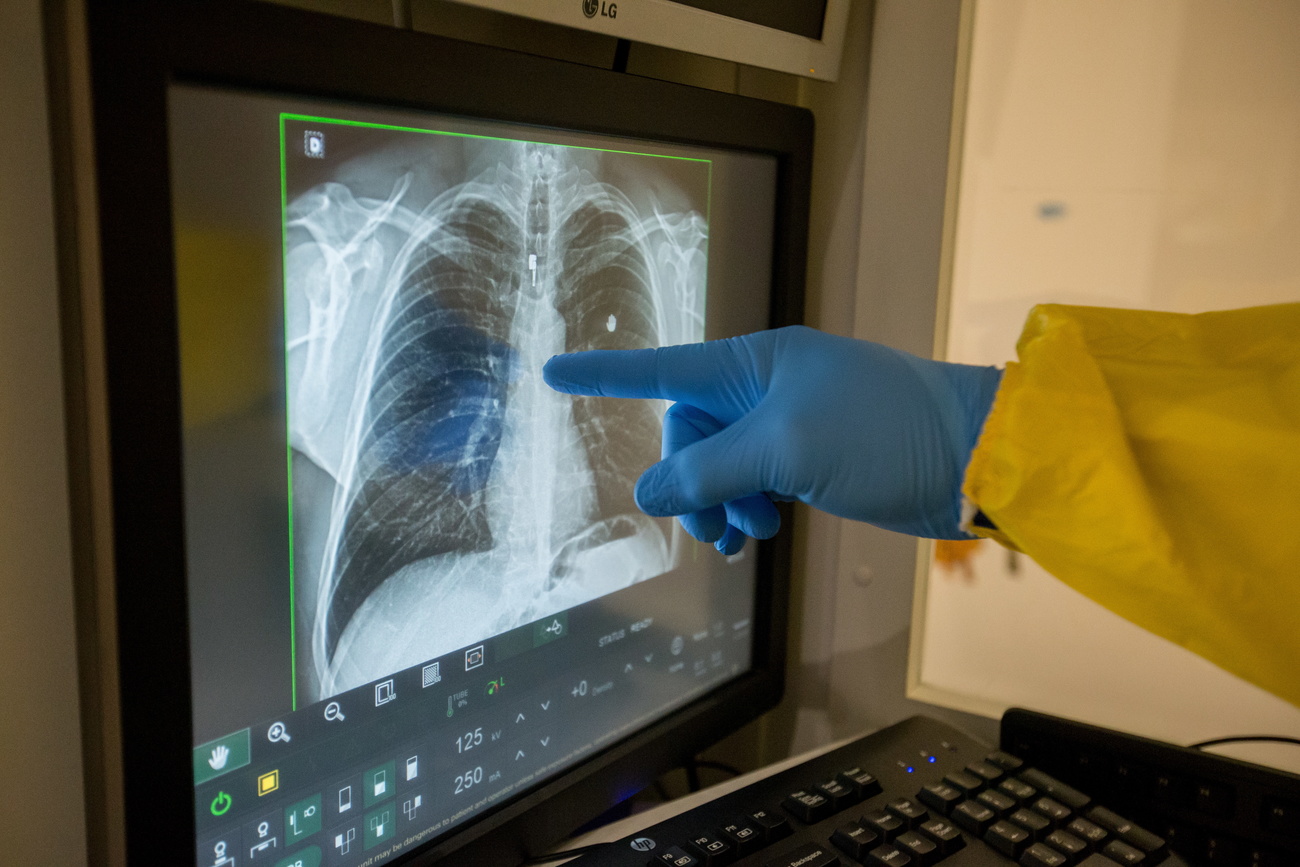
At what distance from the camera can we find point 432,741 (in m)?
0.59

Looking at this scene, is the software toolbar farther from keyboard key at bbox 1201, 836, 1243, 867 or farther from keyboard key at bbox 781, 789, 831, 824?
keyboard key at bbox 1201, 836, 1243, 867

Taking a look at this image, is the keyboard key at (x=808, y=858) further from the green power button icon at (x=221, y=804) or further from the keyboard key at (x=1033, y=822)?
the green power button icon at (x=221, y=804)

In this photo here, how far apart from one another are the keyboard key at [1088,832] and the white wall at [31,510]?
0.63 metres

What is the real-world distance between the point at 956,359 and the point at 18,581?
2.47ft

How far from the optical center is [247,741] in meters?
0.49

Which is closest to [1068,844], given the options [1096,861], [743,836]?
[1096,861]

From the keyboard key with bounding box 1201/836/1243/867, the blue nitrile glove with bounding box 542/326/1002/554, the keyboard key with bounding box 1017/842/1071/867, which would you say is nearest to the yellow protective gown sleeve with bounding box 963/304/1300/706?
the blue nitrile glove with bounding box 542/326/1002/554

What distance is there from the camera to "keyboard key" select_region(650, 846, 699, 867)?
62 cm

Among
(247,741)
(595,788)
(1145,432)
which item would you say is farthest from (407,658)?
(1145,432)

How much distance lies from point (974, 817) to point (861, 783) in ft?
0.27

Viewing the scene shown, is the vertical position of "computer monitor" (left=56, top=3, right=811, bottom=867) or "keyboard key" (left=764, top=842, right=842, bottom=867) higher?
"computer monitor" (left=56, top=3, right=811, bottom=867)

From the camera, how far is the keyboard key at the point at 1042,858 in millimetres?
639

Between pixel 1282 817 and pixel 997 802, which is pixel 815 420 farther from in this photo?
pixel 1282 817

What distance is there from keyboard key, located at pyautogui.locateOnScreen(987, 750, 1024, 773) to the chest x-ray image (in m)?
0.32
